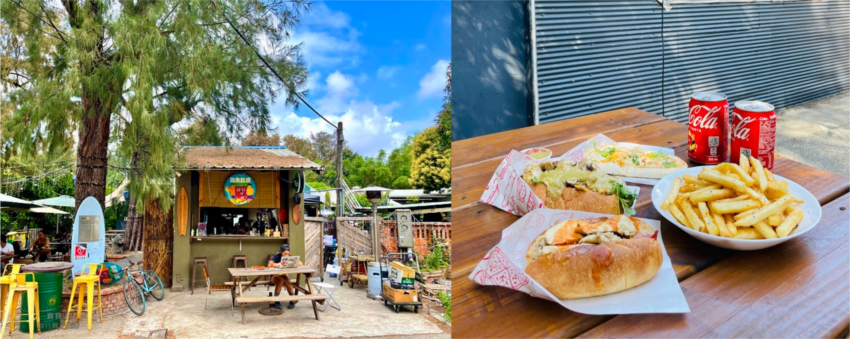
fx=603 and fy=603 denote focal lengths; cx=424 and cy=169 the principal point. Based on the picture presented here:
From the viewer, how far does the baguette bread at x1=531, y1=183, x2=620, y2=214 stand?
100 centimetres

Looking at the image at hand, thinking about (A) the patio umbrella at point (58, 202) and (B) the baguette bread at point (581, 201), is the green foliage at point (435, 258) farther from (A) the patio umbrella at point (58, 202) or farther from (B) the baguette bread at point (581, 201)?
(B) the baguette bread at point (581, 201)

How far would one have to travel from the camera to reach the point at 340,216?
343 inches

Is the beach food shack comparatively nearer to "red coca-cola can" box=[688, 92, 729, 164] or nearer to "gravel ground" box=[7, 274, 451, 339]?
"gravel ground" box=[7, 274, 451, 339]

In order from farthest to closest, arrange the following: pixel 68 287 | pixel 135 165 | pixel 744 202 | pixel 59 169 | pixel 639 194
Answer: pixel 59 169 < pixel 135 165 < pixel 68 287 < pixel 639 194 < pixel 744 202

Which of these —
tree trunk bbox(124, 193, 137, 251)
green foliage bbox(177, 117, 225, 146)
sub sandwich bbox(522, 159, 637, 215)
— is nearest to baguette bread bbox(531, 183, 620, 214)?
sub sandwich bbox(522, 159, 637, 215)

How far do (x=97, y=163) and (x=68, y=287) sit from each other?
1.55 meters

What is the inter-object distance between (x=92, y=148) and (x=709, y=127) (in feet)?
22.9

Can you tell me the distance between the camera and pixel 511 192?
1.03 metres

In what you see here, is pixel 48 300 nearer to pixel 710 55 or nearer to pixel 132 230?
pixel 710 55

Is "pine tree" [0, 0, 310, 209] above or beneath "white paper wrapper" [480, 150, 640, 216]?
above

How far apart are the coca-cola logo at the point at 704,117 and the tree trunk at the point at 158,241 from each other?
6.78m

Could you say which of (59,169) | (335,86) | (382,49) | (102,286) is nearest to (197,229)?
(102,286)

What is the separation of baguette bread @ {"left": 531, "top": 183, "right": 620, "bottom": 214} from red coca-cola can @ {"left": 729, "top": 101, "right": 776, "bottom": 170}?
32 cm

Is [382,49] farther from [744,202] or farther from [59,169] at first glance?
[744,202]
